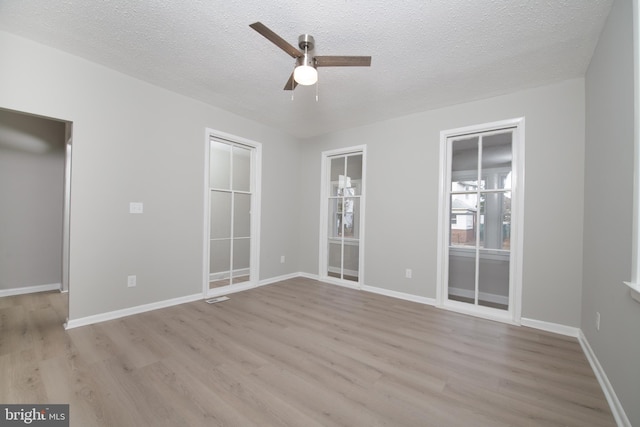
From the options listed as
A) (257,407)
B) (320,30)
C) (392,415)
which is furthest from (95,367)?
(320,30)

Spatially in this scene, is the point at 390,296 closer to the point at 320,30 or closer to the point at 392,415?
the point at 392,415

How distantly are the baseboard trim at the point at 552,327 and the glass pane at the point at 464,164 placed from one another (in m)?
1.78

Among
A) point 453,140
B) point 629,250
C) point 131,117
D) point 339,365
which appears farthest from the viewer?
point 453,140

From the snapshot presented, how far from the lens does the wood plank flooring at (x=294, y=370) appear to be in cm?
158

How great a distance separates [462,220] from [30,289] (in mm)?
6381

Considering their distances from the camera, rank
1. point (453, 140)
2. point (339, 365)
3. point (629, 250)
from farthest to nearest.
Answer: point (453, 140) → point (339, 365) → point (629, 250)

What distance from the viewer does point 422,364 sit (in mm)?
2137

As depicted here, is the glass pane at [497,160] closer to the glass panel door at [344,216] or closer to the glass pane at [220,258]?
the glass panel door at [344,216]

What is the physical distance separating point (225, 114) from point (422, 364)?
160 inches

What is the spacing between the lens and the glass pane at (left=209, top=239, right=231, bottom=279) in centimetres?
391

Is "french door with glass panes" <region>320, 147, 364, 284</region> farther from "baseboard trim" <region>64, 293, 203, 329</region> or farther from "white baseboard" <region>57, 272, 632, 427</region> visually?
"baseboard trim" <region>64, 293, 203, 329</region>

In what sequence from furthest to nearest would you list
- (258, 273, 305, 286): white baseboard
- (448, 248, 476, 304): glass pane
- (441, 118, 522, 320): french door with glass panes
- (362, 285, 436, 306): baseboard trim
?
(258, 273, 305, 286): white baseboard
(448, 248, 476, 304): glass pane
(362, 285, 436, 306): baseboard trim
(441, 118, 522, 320): french door with glass panes

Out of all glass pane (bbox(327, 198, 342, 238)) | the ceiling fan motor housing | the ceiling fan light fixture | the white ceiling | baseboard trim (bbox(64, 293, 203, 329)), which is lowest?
baseboard trim (bbox(64, 293, 203, 329))

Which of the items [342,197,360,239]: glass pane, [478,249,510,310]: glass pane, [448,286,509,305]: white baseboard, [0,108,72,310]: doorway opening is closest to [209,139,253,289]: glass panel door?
[342,197,360,239]: glass pane
